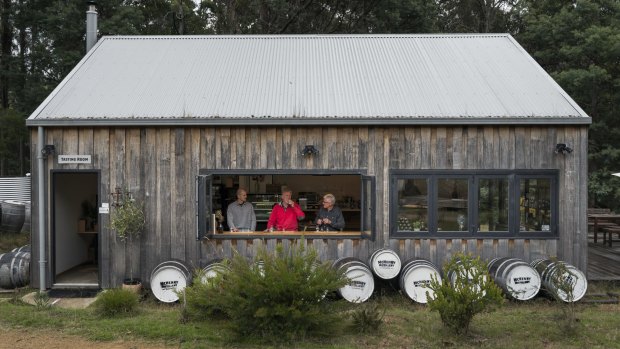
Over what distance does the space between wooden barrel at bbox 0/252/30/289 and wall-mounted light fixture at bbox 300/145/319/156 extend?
215 inches

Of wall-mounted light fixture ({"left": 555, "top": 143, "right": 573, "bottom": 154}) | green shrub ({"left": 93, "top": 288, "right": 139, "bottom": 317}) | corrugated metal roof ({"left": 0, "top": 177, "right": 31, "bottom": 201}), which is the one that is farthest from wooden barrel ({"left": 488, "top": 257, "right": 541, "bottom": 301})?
corrugated metal roof ({"left": 0, "top": 177, "right": 31, "bottom": 201})

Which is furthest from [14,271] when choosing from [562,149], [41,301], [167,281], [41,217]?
[562,149]

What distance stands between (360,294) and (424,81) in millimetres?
4377

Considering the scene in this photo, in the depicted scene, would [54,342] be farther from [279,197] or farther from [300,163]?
[279,197]

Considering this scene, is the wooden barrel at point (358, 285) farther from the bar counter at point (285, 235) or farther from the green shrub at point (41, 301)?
the green shrub at point (41, 301)

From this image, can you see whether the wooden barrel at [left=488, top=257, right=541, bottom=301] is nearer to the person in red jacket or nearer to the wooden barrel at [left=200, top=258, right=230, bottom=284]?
the person in red jacket

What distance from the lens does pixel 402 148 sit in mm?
9656

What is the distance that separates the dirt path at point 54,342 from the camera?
6.55 meters

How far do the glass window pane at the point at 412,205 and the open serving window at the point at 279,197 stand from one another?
1.73 feet

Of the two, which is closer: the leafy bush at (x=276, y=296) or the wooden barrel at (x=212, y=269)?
the leafy bush at (x=276, y=296)

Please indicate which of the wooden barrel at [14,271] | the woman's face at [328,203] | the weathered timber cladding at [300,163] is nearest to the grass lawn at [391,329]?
the weathered timber cladding at [300,163]

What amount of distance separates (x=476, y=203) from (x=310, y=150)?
298cm

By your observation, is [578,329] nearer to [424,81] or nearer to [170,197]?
[424,81]

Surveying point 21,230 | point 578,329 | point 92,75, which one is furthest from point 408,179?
point 21,230
